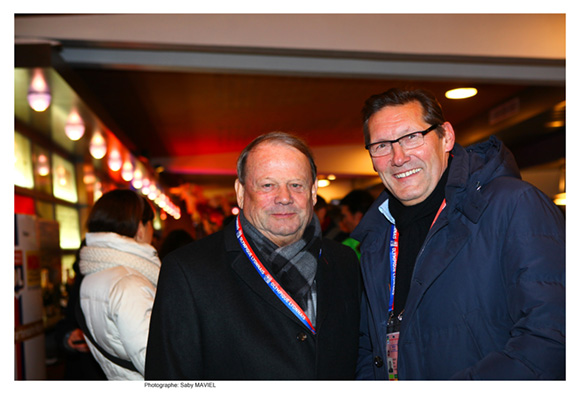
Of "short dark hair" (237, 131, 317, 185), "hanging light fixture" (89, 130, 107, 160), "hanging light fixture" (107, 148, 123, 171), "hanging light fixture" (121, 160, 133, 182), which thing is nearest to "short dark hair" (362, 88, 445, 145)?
"short dark hair" (237, 131, 317, 185)

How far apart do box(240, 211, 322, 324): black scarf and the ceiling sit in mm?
A: 446

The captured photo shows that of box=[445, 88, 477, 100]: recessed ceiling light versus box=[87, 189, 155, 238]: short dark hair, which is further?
box=[445, 88, 477, 100]: recessed ceiling light

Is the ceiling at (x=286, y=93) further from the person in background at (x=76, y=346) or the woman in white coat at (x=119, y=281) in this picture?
the person in background at (x=76, y=346)

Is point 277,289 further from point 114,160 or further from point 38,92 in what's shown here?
point 114,160

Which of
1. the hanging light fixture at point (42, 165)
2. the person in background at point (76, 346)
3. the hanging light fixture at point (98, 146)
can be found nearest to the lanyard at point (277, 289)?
the person in background at point (76, 346)

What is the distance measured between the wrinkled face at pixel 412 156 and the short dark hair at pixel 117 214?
1421 mm

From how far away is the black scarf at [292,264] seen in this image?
1731 millimetres

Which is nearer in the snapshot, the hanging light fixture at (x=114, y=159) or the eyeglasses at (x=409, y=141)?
the eyeglasses at (x=409, y=141)

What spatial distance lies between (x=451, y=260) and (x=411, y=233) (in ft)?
0.94

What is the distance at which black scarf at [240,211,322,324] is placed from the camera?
173 centimetres

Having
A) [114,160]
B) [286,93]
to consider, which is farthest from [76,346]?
[114,160]

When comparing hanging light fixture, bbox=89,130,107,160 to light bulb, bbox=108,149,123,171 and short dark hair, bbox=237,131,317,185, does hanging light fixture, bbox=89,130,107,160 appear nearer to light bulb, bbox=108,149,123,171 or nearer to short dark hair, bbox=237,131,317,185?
light bulb, bbox=108,149,123,171
